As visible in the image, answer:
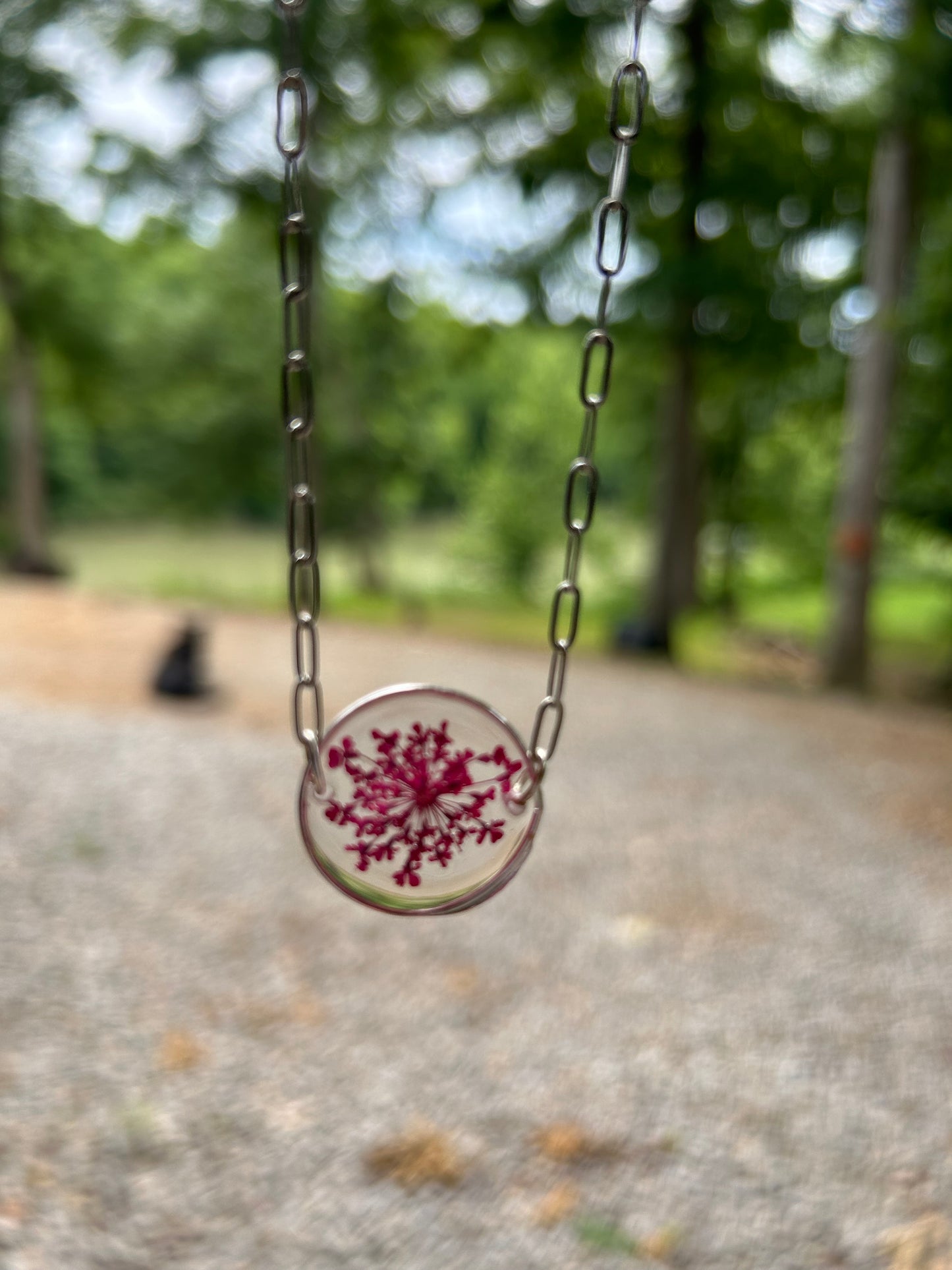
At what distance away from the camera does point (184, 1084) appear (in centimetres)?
324

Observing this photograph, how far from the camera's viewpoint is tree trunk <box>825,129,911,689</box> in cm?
736

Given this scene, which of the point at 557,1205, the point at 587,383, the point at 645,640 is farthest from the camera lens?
the point at 645,640

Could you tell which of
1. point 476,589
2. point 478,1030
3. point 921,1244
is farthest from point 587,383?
point 476,589

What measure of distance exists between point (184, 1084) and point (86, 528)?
19641mm

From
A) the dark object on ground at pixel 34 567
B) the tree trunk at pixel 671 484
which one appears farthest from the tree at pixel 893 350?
the dark object on ground at pixel 34 567

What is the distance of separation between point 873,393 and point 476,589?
1132 centimetres

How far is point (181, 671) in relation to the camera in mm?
6527

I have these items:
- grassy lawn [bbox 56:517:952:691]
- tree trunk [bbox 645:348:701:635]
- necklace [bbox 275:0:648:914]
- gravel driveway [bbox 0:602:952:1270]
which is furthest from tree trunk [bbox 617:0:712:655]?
necklace [bbox 275:0:648:914]

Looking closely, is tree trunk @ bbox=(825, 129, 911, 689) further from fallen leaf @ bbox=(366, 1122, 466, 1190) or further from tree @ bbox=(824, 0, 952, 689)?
fallen leaf @ bbox=(366, 1122, 466, 1190)

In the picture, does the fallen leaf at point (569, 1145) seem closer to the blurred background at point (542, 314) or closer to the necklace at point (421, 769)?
the necklace at point (421, 769)

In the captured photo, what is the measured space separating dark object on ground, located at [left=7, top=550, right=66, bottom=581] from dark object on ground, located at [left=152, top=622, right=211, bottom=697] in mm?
5798

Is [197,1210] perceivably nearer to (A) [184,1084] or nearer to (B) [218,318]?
(A) [184,1084]

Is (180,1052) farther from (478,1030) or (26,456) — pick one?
(26,456)

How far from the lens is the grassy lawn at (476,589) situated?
1148cm
